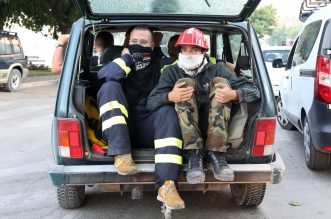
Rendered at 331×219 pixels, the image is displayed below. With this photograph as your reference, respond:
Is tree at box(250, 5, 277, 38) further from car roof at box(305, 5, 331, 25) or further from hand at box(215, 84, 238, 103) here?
hand at box(215, 84, 238, 103)

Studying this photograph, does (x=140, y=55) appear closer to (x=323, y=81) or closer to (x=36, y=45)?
(x=323, y=81)

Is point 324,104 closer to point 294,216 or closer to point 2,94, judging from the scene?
point 294,216

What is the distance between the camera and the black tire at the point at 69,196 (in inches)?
171

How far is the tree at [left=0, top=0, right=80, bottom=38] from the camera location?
71.4 feet

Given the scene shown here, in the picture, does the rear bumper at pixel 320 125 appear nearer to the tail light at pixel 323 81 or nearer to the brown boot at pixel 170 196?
the tail light at pixel 323 81

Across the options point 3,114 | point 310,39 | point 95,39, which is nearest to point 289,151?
point 310,39

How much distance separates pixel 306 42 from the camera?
6.65 m

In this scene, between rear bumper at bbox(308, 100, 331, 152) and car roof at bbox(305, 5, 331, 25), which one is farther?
car roof at bbox(305, 5, 331, 25)

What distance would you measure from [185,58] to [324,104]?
2.07m

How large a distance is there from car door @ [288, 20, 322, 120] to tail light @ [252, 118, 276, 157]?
194 cm

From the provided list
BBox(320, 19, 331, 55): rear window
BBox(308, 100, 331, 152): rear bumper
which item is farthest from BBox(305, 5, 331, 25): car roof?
BBox(308, 100, 331, 152): rear bumper

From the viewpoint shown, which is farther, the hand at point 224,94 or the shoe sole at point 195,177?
the hand at point 224,94

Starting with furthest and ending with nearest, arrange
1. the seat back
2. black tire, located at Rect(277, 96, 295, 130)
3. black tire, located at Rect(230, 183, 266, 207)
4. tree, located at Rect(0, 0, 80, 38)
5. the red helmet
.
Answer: tree, located at Rect(0, 0, 80, 38) < black tire, located at Rect(277, 96, 295, 130) < the seat back < black tire, located at Rect(230, 183, 266, 207) < the red helmet

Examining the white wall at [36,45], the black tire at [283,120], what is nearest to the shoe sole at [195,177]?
the black tire at [283,120]
